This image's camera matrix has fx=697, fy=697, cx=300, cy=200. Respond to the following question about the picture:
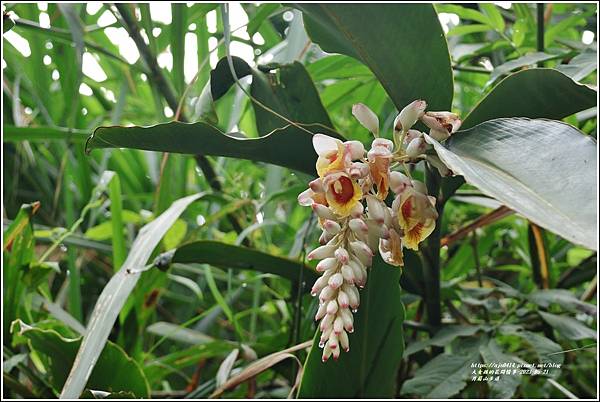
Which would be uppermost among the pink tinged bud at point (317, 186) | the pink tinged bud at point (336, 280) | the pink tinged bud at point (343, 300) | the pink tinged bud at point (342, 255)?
the pink tinged bud at point (317, 186)

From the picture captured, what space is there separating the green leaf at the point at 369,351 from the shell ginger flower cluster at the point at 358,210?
0.49 ft

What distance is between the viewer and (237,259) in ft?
2.08

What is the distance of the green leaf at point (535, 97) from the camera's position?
39 centimetres

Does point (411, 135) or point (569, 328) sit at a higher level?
point (411, 135)

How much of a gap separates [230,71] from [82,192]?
577 mm

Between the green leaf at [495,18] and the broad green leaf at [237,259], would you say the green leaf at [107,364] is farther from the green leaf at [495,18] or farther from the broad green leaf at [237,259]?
the green leaf at [495,18]

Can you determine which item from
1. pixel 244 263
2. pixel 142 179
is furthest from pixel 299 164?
pixel 142 179

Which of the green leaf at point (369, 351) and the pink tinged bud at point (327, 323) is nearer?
the pink tinged bud at point (327, 323)

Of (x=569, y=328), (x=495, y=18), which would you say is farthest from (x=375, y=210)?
(x=495, y=18)

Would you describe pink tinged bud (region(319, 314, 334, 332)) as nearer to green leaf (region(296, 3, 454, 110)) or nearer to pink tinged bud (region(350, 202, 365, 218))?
pink tinged bud (region(350, 202, 365, 218))

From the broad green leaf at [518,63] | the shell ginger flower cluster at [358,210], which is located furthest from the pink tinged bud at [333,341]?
the broad green leaf at [518,63]

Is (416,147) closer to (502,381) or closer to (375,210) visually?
(375,210)

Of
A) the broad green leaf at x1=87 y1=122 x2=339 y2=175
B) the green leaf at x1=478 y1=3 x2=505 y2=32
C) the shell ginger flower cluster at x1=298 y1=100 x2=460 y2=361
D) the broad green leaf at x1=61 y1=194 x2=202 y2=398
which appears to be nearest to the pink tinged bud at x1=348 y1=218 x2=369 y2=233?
the shell ginger flower cluster at x1=298 y1=100 x2=460 y2=361

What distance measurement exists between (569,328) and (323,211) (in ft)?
1.30
